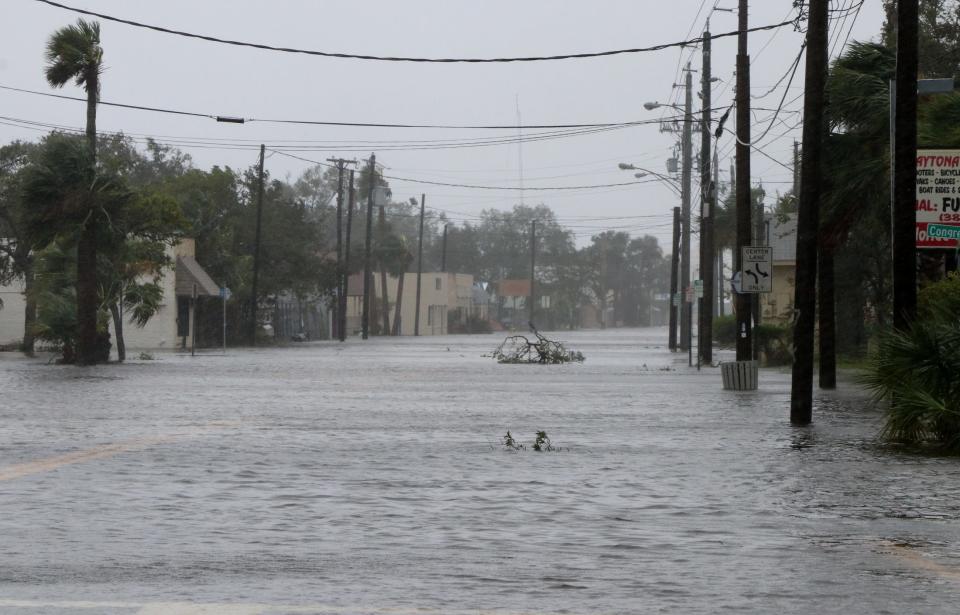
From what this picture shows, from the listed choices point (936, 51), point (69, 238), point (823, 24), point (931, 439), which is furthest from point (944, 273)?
point (69, 238)

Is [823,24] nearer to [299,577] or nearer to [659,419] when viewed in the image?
[659,419]

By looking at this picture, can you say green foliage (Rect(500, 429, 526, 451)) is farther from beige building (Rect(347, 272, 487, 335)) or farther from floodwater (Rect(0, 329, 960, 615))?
beige building (Rect(347, 272, 487, 335))

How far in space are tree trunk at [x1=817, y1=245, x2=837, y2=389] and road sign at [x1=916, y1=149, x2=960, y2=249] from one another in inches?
394

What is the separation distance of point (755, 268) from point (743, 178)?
751 centimetres

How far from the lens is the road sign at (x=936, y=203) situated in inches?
853

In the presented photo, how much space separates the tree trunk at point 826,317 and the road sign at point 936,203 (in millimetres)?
10013

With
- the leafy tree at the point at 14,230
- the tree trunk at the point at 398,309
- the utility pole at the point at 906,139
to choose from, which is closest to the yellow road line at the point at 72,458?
the utility pole at the point at 906,139

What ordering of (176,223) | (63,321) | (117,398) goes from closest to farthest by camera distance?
(117,398), (63,321), (176,223)

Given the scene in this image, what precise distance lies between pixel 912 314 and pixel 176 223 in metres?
35.2

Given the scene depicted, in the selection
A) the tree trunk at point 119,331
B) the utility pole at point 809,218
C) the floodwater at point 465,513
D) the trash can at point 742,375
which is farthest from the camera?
the tree trunk at point 119,331

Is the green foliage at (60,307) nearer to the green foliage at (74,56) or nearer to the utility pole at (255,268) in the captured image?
the green foliage at (74,56)

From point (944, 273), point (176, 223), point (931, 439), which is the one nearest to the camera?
point (931, 439)

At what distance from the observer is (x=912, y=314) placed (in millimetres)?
20250

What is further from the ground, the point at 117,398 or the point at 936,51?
the point at 936,51
